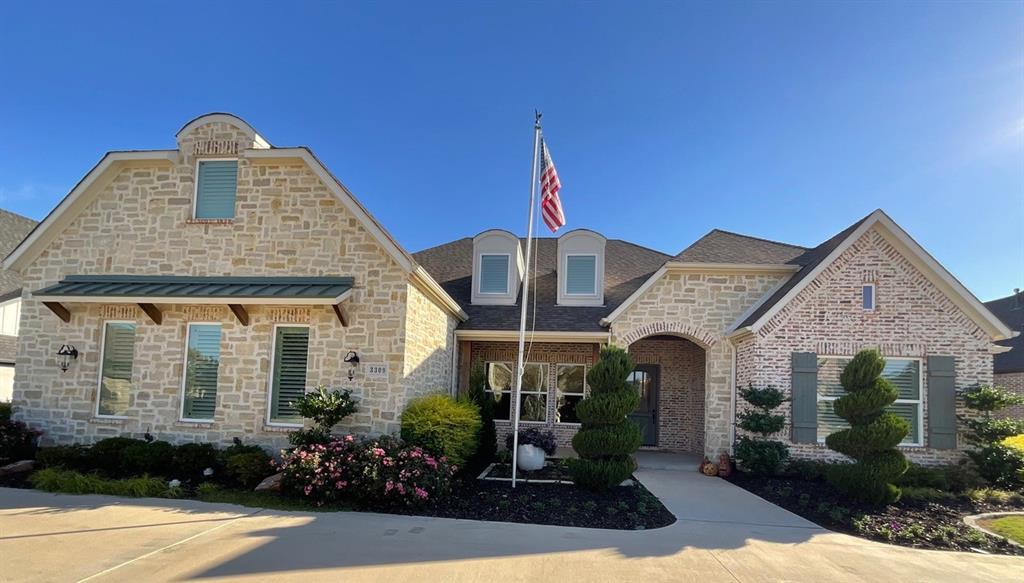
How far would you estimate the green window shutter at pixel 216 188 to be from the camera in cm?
1141

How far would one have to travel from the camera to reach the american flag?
10805 mm

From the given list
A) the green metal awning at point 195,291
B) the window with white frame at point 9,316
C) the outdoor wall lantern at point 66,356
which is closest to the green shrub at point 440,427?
the green metal awning at point 195,291

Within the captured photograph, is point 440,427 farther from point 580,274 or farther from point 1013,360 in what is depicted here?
point 1013,360

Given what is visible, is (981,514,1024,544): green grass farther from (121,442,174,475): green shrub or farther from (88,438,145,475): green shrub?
(88,438,145,475): green shrub

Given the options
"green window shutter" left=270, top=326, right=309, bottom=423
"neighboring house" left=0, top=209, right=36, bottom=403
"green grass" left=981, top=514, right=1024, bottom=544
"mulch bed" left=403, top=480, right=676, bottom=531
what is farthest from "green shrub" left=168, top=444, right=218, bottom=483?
"green grass" left=981, top=514, right=1024, bottom=544

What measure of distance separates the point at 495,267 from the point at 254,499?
9014 mm

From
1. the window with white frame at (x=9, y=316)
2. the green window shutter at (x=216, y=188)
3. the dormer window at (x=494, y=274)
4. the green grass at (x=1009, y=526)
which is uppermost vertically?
the green window shutter at (x=216, y=188)

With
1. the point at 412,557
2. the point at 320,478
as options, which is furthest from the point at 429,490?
the point at 412,557

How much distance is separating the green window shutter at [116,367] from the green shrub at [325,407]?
3929 millimetres

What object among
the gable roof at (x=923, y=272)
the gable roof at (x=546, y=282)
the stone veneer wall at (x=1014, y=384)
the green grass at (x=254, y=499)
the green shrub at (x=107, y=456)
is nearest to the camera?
the green grass at (x=254, y=499)

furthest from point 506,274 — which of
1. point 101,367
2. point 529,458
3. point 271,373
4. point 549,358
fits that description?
point 101,367

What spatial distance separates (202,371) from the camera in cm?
1109

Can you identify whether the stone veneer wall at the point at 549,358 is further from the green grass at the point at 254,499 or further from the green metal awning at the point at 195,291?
the green grass at the point at 254,499

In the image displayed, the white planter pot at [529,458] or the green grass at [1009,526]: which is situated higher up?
the white planter pot at [529,458]
